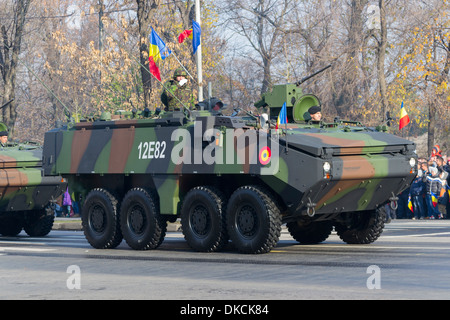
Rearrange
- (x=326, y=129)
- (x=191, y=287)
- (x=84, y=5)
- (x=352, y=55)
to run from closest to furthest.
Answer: (x=191, y=287), (x=326, y=129), (x=352, y=55), (x=84, y=5)

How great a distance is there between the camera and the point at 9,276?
13.4m

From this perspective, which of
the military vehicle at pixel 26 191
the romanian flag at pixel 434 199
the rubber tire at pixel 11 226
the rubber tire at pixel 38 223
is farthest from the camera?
the romanian flag at pixel 434 199

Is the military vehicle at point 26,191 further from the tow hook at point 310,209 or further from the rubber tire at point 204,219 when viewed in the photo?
the tow hook at point 310,209

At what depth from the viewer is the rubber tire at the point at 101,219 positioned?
17.9m

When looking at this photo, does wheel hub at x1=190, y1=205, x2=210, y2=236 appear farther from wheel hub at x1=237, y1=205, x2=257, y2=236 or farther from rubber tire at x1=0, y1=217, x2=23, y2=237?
rubber tire at x1=0, y1=217, x2=23, y2=237

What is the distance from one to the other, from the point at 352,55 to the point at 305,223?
19762 mm

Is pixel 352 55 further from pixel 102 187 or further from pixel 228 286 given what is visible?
pixel 228 286

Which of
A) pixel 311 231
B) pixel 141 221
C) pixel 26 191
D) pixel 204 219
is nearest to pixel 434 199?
pixel 311 231

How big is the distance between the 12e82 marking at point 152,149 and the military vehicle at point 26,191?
4831mm

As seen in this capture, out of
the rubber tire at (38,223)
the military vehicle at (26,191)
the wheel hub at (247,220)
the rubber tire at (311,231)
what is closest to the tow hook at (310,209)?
the wheel hub at (247,220)

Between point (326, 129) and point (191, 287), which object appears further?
point (326, 129)

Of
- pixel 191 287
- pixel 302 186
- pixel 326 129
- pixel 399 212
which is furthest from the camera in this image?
pixel 399 212

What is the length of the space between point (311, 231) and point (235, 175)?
2.45 metres

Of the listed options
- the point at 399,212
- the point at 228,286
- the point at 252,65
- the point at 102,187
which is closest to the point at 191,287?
the point at 228,286
